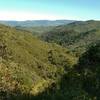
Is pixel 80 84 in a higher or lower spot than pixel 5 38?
higher

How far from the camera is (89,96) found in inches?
588

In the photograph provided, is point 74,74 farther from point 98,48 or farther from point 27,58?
point 27,58

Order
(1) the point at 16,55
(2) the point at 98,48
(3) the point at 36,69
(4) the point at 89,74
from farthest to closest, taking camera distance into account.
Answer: (1) the point at 16,55
(3) the point at 36,69
(2) the point at 98,48
(4) the point at 89,74

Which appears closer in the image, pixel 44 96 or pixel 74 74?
pixel 44 96

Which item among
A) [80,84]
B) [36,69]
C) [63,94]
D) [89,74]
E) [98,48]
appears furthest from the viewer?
[36,69]

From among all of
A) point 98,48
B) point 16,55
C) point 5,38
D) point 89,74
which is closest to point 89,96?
point 89,74

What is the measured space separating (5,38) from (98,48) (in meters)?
175

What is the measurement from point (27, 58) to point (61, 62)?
2272cm

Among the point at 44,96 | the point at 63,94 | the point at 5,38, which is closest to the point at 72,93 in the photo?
the point at 63,94

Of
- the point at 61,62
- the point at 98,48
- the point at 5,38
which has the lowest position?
the point at 61,62

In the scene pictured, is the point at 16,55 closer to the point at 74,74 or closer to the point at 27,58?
the point at 27,58

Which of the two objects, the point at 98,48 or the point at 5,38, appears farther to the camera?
the point at 5,38

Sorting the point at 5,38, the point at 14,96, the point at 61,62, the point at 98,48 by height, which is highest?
the point at 98,48

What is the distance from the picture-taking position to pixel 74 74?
19.2m
